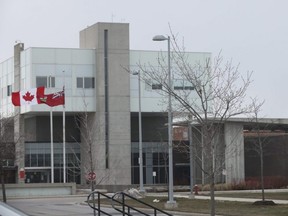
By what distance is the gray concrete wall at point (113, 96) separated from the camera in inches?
2928

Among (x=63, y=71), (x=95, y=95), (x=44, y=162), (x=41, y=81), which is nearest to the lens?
(x=41, y=81)

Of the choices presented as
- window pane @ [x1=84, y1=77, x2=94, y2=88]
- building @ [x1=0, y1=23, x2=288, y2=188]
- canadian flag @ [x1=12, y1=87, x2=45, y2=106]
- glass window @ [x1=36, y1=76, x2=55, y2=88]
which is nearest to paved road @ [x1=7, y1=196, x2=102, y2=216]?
canadian flag @ [x1=12, y1=87, x2=45, y2=106]

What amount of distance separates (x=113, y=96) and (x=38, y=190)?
897 inches

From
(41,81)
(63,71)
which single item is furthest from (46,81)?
(63,71)

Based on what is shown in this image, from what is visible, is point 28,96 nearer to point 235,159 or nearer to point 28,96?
point 28,96

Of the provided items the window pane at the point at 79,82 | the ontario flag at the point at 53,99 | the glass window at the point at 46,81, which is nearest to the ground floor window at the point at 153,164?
the window pane at the point at 79,82

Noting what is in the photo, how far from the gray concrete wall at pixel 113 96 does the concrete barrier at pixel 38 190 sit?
19.1 metres

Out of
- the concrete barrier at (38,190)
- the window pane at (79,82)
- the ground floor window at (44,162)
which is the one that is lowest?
the concrete barrier at (38,190)

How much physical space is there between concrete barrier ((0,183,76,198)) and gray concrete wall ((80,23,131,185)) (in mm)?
19084

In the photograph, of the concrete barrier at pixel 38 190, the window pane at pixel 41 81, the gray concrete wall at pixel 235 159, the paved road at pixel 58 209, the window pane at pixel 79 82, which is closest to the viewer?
the paved road at pixel 58 209

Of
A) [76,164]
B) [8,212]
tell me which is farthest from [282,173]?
[8,212]

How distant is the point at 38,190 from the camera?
54281mm

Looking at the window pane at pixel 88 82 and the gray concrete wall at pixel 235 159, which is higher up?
the window pane at pixel 88 82

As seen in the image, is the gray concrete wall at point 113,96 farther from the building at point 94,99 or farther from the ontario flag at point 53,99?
the ontario flag at point 53,99
